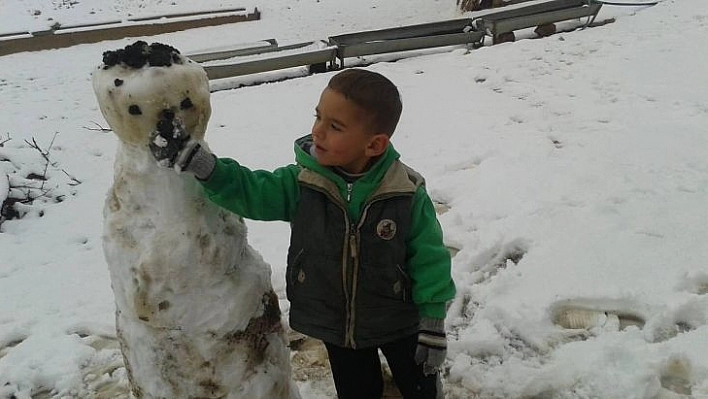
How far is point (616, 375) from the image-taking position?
2588 millimetres

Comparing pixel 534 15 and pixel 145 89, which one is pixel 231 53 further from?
pixel 145 89

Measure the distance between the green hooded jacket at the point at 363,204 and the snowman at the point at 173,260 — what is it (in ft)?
0.36

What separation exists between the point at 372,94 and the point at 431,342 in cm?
77

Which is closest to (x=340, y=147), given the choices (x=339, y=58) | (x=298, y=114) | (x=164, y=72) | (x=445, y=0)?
(x=164, y=72)

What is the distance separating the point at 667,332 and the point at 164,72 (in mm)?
2406

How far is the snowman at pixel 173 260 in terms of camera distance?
165cm

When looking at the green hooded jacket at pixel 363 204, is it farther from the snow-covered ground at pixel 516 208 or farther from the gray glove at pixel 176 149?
the snow-covered ground at pixel 516 208

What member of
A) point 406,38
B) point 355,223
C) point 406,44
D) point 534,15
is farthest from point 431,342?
point 534,15

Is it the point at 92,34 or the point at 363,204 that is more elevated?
the point at 363,204

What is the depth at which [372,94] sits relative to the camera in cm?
177

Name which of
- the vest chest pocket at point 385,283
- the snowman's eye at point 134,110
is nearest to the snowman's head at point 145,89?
the snowman's eye at point 134,110

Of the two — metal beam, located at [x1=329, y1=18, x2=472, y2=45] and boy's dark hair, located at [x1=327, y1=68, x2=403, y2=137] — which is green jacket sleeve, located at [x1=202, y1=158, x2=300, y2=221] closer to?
boy's dark hair, located at [x1=327, y1=68, x2=403, y2=137]

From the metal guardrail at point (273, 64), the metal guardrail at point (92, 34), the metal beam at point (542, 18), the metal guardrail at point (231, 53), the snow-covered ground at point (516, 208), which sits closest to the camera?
the snow-covered ground at point (516, 208)

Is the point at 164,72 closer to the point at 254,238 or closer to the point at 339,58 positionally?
the point at 254,238
